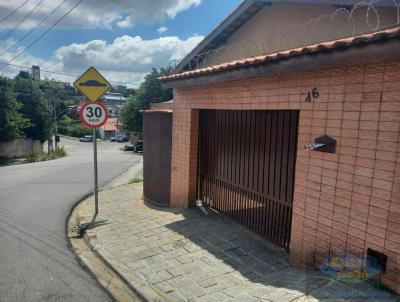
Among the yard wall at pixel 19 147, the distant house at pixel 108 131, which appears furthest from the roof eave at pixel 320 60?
the distant house at pixel 108 131

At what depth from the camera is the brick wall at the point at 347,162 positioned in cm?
346

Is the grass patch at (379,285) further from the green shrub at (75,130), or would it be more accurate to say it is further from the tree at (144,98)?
the green shrub at (75,130)

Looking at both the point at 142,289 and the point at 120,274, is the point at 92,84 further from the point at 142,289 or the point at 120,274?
the point at 142,289

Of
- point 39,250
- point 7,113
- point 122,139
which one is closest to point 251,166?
point 39,250

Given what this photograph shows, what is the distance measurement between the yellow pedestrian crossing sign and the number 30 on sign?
16 cm

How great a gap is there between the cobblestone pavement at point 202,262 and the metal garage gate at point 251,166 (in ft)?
1.12

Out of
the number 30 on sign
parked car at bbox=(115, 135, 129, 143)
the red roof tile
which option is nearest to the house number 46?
the red roof tile

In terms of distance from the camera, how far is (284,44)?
5922 millimetres

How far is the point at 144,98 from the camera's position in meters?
35.6

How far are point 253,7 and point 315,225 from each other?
4.43 meters

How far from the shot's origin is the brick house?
3.51m

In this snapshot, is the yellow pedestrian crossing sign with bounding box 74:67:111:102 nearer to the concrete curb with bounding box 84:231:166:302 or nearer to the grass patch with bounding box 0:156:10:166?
the concrete curb with bounding box 84:231:166:302

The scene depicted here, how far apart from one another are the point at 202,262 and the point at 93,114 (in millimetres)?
4275

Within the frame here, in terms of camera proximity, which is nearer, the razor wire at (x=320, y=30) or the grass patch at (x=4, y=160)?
the razor wire at (x=320, y=30)
